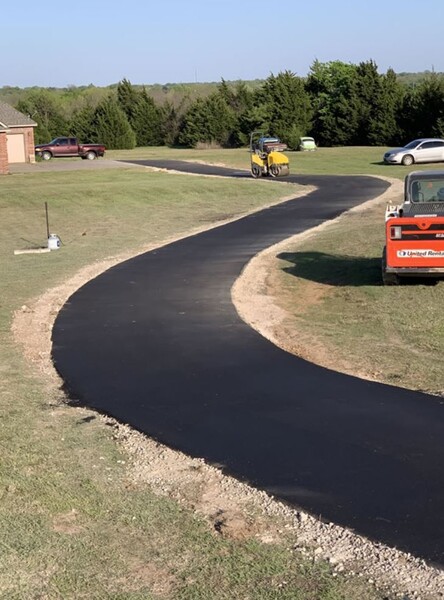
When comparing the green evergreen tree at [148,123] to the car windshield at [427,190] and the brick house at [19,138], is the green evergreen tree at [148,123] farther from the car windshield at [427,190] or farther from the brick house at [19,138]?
the car windshield at [427,190]

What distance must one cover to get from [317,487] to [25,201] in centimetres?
3082

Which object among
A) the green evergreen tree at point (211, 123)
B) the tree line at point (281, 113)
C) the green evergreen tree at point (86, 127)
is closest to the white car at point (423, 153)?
the tree line at point (281, 113)

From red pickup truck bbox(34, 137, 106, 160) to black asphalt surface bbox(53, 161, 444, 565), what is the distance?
171 ft

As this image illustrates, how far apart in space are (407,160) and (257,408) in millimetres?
44176

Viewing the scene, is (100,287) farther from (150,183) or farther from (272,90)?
(272,90)

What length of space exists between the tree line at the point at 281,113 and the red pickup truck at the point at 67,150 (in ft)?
31.4

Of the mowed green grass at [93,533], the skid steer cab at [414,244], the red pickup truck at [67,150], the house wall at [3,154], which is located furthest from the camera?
the red pickup truck at [67,150]

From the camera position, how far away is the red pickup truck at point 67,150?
6694cm

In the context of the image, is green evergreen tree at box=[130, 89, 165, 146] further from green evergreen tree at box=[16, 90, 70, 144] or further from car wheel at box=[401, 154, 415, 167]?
car wheel at box=[401, 154, 415, 167]

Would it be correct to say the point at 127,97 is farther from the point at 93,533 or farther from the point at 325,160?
the point at 93,533

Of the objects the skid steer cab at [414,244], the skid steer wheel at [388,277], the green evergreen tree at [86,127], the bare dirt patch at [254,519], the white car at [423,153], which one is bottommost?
the bare dirt patch at [254,519]

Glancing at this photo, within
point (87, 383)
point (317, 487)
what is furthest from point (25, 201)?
point (317, 487)

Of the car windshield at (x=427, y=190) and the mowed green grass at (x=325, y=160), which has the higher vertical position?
the car windshield at (x=427, y=190)

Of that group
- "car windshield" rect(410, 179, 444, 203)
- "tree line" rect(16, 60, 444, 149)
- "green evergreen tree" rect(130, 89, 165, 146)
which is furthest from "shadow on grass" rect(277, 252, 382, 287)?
"green evergreen tree" rect(130, 89, 165, 146)
